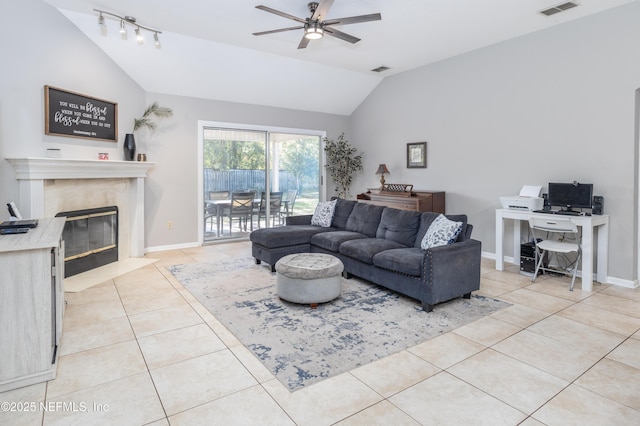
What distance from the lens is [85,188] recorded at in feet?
15.4

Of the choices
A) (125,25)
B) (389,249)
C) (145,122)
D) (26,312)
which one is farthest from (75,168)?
(389,249)

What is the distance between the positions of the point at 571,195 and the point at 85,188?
238 inches

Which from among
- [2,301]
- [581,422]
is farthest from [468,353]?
[2,301]

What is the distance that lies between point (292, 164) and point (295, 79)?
5.77 feet

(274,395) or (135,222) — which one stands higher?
(135,222)

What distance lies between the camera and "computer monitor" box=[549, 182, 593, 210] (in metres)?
4.03

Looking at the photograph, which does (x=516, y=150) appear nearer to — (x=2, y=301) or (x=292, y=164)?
(x=292, y=164)

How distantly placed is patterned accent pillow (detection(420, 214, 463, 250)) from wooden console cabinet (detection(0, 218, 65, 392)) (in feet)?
10.3

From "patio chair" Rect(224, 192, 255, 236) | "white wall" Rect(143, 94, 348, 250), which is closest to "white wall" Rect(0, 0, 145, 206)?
"white wall" Rect(143, 94, 348, 250)

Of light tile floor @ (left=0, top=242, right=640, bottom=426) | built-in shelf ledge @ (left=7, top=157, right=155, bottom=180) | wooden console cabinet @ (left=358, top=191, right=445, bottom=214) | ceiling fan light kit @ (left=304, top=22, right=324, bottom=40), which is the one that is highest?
ceiling fan light kit @ (left=304, top=22, right=324, bottom=40)

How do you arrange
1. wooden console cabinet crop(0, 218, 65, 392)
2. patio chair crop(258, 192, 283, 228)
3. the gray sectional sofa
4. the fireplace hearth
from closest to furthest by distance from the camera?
wooden console cabinet crop(0, 218, 65, 392) < the gray sectional sofa < the fireplace hearth < patio chair crop(258, 192, 283, 228)

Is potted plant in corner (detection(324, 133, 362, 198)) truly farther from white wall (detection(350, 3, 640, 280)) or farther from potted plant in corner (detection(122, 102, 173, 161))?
potted plant in corner (detection(122, 102, 173, 161))

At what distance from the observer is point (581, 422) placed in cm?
184

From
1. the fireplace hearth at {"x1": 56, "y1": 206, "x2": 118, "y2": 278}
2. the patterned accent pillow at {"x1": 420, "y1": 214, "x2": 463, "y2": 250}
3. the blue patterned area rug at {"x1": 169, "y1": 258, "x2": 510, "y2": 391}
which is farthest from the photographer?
the fireplace hearth at {"x1": 56, "y1": 206, "x2": 118, "y2": 278}
